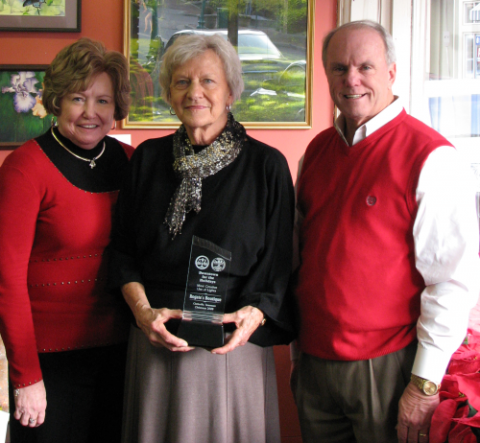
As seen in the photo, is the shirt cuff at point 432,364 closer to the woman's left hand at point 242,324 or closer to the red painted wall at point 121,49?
the woman's left hand at point 242,324

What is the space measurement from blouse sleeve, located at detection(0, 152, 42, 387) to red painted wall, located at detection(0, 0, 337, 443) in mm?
1282

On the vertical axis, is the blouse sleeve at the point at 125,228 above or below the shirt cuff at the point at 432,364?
above

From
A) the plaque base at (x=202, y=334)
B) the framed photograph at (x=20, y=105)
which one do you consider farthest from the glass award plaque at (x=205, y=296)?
the framed photograph at (x=20, y=105)

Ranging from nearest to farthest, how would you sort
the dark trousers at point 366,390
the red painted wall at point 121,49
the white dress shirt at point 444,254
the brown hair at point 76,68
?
the white dress shirt at point 444,254 < the dark trousers at point 366,390 < the brown hair at point 76,68 < the red painted wall at point 121,49

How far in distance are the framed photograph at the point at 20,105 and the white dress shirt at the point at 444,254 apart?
208 cm

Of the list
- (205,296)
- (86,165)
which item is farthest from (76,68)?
(205,296)

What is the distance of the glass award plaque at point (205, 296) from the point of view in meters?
1.18

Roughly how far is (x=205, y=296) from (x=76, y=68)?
2.67 ft

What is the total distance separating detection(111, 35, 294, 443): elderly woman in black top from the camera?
129 cm

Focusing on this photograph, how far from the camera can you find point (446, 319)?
117 cm

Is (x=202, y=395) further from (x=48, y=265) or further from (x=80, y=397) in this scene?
(x=48, y=265)

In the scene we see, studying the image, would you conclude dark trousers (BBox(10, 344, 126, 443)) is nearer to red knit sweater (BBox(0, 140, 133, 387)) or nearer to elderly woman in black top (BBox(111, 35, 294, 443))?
red knit sweater (BBox(0, 140, 133, 387))

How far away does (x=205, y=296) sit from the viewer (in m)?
1.18

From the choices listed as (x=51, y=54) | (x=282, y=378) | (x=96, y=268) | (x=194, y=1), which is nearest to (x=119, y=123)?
(x=51, y=54)
